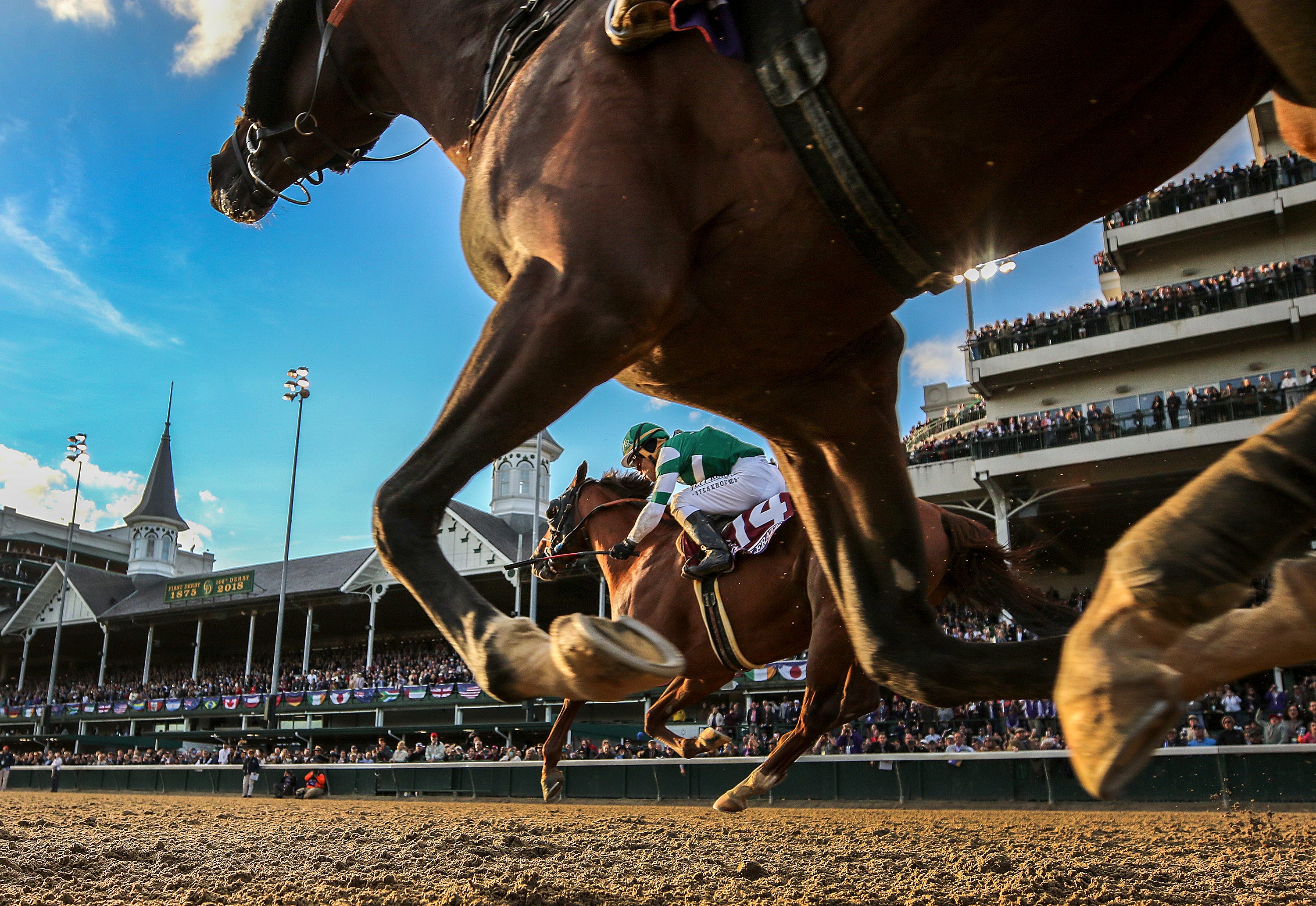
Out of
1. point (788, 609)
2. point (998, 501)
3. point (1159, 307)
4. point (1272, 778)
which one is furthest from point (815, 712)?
point (1159, 307)

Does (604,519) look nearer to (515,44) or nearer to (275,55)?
(275,55)

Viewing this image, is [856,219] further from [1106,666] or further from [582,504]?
[582,504]

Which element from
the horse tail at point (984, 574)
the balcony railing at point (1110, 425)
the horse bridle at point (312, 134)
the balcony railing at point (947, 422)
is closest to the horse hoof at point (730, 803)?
the horse tail at point (984, 574)

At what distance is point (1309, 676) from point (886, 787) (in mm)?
9234

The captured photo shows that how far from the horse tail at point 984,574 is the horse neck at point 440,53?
540 centimetres

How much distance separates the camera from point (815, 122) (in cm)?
198

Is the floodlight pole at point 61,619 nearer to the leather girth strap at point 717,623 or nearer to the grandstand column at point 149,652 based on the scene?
the grandstand column at point 149,652

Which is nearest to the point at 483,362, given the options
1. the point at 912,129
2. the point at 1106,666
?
the point at 912,129

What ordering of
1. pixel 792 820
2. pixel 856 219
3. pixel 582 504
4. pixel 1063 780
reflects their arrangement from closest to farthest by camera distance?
pixel 856 219, pixel 582 504, pixel 792 820, pixel 1063 780

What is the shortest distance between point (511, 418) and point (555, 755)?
6.10 metres

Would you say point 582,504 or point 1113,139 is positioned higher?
point 582,504

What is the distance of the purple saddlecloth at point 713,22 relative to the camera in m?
2.02

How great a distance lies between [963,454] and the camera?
26.7 metres

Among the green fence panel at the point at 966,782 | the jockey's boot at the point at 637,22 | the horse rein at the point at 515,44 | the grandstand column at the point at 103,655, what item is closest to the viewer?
the jockey's boot at the point at 637,22
